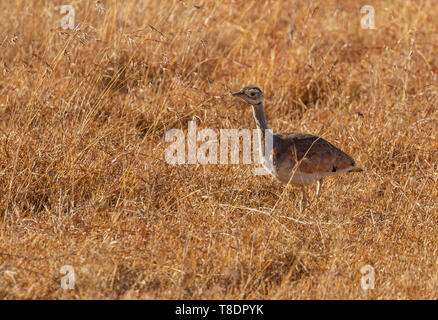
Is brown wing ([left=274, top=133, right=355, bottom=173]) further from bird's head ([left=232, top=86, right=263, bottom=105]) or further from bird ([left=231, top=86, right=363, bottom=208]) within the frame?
bird's head ([left=232, top=86, right=263, bottom=105])

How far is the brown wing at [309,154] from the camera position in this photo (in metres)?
4.42

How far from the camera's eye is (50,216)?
411 cm

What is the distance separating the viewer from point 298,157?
4449 mm

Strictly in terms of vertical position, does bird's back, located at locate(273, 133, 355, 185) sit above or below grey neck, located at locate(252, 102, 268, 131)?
below

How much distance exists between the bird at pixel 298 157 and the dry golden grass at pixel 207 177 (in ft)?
0.58

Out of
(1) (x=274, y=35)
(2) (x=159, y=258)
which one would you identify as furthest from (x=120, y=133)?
(1) (x=274, y=35)

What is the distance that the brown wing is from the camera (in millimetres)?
4418

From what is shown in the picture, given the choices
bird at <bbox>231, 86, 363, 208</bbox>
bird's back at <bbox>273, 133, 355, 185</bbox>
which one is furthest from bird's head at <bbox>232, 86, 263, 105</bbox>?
bird's back at <bbox>273, 133, 355, 185</bbox>

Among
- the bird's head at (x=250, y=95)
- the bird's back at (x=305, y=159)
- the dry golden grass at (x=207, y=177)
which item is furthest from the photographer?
the bird's head at (x=250, y=95)

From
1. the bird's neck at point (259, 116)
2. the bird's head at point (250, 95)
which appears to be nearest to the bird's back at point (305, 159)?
the bird's neck at point (259, 116)

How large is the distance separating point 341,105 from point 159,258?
9.36 ft

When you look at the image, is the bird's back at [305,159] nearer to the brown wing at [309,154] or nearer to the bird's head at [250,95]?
the brown wing at [309,154]

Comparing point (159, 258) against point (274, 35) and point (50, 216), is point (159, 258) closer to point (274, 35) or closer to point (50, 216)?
point (50, 216)

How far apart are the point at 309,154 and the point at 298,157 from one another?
0.09 metres
